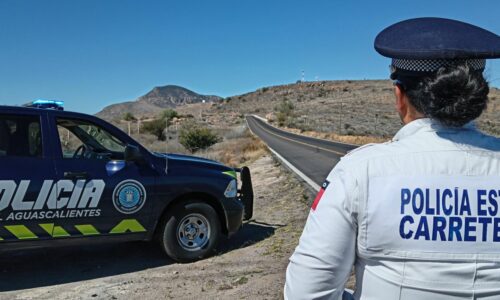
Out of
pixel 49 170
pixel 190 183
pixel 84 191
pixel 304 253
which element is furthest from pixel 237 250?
pixel 304 253

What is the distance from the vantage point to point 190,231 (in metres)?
6.20

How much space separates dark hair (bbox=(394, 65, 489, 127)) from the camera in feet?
4.85

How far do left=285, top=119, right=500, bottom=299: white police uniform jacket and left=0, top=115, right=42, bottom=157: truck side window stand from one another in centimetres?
478

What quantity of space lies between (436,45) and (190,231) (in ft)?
16.8

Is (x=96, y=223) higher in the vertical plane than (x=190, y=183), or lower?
lower

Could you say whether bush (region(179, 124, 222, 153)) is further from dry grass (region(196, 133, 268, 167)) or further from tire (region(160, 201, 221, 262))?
tire (region(160, 201, 221, 262))

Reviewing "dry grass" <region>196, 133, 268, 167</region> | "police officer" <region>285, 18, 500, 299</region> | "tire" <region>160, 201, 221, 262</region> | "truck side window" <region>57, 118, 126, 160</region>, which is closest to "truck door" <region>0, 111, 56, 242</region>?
"truck side window" <region>57, 118, 126, 160</region>

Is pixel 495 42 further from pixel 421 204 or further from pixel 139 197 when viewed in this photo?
pixel 139 197

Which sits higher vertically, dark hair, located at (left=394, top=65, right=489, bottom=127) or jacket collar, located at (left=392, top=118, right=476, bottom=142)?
dark hair, located at (left=394, top=65, right=489, bottom=127)

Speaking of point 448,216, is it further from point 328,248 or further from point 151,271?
point 151,271

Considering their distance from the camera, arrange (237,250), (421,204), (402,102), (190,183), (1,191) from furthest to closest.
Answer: (237,250) < (190,183) < (1,191) < (402,102) < (421,204)

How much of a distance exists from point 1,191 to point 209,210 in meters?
2.45

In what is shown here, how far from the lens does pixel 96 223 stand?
570 cm

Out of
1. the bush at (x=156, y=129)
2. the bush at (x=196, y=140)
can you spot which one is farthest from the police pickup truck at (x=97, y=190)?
the bush at (x=156, y=129)
